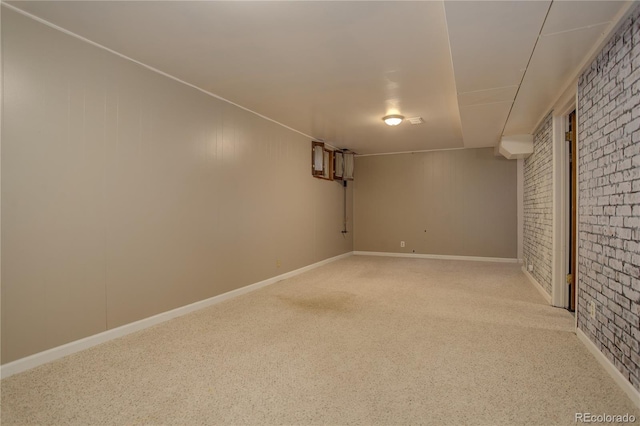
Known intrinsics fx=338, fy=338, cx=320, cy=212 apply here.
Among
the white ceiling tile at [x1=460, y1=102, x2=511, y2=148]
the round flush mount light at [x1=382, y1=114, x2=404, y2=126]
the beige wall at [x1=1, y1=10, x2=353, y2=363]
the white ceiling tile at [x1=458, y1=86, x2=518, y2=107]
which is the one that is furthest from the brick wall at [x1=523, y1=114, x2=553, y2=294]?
the beige wall at [x1=1, y1=10, x2=353, y2=363]

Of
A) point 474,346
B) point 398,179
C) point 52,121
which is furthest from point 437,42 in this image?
point 398,179

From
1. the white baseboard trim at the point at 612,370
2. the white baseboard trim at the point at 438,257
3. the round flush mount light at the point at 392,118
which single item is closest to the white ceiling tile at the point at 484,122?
the round flush mount light at the point at 392,118

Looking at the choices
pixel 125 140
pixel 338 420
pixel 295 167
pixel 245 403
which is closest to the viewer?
pixel 338 420

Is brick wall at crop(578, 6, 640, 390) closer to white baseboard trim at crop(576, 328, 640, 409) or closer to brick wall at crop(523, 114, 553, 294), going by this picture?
white baseboard trim at crop(576, 328, 640, 409)

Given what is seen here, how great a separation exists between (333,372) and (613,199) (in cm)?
209

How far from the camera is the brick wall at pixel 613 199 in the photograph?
74.4 inches

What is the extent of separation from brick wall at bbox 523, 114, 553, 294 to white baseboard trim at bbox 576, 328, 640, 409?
1.47 metres

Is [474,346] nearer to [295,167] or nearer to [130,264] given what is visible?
[130,264]

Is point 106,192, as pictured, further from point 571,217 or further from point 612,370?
point 571,217

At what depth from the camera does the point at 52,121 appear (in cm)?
239

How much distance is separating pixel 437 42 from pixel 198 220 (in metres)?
2.78

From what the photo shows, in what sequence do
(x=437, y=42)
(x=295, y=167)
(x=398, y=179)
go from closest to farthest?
(x=437, y=42) < (x=295, y=167) < (x=398, y=179)

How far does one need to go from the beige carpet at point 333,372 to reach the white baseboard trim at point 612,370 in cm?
4

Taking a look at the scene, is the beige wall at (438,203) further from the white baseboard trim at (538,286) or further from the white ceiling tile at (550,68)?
the white ceiling tile at (550,68)
